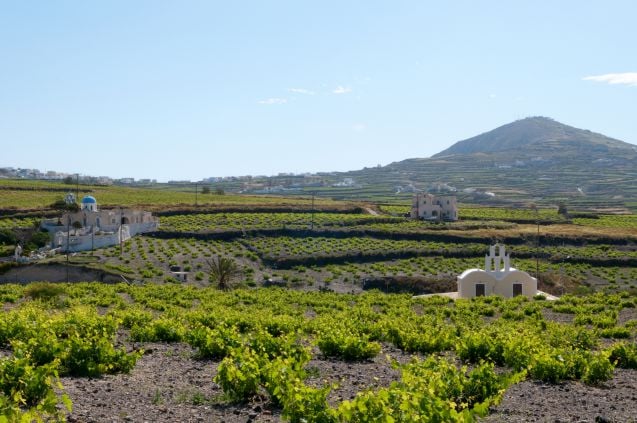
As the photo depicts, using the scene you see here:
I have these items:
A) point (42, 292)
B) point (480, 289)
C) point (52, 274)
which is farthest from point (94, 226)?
point (480, 289)

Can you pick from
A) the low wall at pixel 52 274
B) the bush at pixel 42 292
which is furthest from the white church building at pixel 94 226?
the bush at pixel 42 292

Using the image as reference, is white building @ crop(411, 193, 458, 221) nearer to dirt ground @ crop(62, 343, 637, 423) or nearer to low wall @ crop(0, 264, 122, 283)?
low wall @ crop(0, 264, 122, 283)

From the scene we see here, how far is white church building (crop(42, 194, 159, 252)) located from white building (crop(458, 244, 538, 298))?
120ft

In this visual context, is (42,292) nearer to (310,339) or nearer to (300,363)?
(310,339)

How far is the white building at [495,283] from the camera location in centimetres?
3681

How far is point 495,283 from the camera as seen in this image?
37156 mm

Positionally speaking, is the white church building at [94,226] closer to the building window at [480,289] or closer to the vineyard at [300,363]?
the building window at [480,289]

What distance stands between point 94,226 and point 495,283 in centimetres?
4625

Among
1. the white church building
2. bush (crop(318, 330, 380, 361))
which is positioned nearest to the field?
bush (crop(318, 330, 380, 361))

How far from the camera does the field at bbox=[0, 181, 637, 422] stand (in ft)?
27.4

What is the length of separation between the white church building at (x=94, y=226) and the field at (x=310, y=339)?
10.7 ft

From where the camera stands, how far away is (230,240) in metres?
69.2

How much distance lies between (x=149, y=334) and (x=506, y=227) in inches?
2780

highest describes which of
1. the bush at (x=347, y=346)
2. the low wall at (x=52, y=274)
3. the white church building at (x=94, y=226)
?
the bush at (x=347, y=346)
